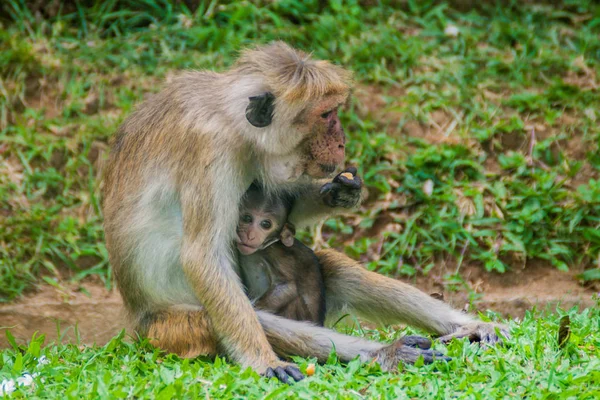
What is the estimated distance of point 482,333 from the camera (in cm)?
642

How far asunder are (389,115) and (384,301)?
414 centimetres

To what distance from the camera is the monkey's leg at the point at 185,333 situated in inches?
244

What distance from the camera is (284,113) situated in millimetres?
6117

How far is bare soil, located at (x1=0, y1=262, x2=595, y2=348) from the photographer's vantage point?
8.59 meters

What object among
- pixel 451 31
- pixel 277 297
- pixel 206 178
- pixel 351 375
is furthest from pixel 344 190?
pixel 451 31

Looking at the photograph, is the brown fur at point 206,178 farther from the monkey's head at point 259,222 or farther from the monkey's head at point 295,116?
the monkey's head at point 259,222

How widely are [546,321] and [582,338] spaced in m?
0.50

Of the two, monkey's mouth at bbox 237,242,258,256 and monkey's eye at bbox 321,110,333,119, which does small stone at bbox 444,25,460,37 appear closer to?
monkey's eye at bbox 321,110,333,119

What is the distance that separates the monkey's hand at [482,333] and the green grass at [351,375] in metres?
0.10

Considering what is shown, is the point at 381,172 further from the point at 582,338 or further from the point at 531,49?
the point at 582,338

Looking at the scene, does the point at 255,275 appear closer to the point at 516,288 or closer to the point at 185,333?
the point at 185,333

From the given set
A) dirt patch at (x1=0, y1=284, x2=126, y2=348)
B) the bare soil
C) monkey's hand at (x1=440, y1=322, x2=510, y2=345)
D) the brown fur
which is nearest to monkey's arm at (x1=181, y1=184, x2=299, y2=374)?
the brown fur

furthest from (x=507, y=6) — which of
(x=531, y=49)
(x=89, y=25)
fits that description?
(x=89, y=25)

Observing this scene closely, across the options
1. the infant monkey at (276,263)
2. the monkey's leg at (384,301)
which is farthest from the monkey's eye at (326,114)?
the monkey's leg at (384,301)
